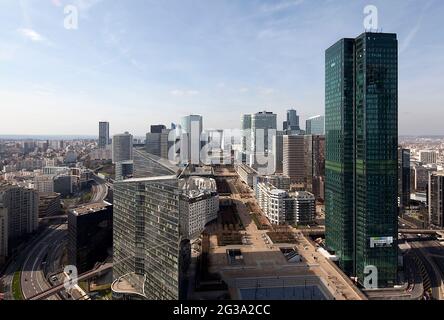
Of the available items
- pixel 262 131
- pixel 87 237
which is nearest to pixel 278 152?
pixel 262 131

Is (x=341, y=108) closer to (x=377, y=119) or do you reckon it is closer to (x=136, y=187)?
(x=377, y=119)

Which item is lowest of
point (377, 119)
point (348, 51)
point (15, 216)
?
point (15, 216)

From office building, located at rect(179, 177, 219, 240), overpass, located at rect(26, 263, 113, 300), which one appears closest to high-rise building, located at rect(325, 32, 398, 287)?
office building, located at rect(179, 177, 219, 240)

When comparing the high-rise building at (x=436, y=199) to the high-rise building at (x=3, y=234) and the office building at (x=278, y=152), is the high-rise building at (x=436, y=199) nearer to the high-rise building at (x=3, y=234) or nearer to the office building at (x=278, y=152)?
the office building at (x=278, y=152)

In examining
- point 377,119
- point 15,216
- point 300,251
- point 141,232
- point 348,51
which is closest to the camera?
point 141,232

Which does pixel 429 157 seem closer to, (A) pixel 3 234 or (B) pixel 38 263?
(B) pixel 38 263
